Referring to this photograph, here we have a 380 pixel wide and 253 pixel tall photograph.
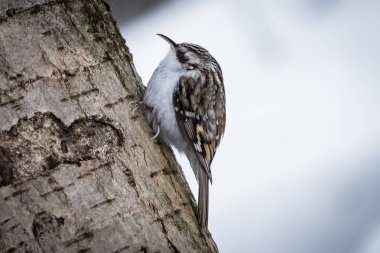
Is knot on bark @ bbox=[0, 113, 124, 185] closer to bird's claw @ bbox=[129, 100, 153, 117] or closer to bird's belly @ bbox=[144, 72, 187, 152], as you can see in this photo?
bird's claw @ bbox=[129, 100, 153, 117]

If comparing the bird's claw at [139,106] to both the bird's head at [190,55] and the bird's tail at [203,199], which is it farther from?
the bird's head at [190,55]

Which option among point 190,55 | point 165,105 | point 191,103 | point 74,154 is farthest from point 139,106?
point 190,55

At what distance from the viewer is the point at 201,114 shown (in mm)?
2500

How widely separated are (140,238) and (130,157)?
0.24 meters

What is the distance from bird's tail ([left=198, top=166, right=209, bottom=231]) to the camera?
1.82 m

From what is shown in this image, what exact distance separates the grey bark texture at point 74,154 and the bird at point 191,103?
1.07 feet

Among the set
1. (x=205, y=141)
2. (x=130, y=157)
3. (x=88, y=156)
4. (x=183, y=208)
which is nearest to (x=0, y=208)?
(x=88, y=156)

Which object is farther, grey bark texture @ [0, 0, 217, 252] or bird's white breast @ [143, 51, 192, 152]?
bird's white breast @ [143, 51, 192, 152]

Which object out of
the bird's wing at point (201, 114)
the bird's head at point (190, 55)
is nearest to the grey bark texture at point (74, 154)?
the bird's wing at point (201, 114)

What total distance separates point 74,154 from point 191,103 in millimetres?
879

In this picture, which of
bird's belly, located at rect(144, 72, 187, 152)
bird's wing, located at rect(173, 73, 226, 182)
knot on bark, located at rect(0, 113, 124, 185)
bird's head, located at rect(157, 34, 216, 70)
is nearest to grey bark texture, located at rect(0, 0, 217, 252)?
knot on bark, located at rect(0, 113, 124, 185)

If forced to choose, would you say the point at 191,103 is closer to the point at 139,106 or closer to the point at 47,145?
the point at 139,106

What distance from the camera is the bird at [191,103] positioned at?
7.55 ft

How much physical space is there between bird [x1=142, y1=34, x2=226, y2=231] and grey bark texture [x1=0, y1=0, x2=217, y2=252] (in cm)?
33
